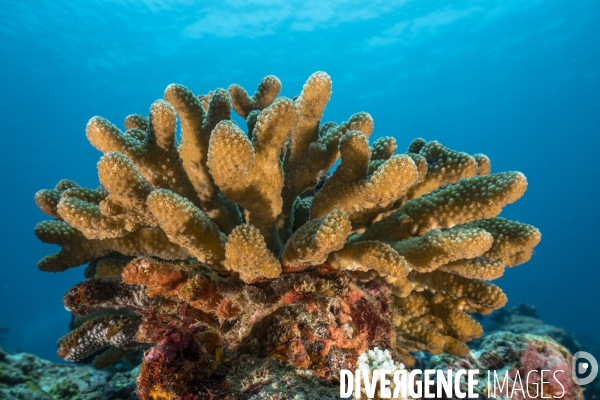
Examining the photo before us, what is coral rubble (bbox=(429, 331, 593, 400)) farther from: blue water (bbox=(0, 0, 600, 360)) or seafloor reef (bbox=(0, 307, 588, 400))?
blue water (bbox=(0, 0, 600, 360))

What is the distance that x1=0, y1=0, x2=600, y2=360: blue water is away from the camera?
40062mm

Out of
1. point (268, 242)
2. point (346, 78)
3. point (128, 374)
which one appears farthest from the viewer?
point (346, 78)

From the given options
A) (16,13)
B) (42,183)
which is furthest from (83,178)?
(16,13)

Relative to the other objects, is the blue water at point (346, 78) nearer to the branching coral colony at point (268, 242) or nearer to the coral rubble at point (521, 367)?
the coral rubble at point (521, 367)

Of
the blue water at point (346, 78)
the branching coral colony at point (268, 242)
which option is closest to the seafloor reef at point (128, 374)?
the branching coral colony at point (268, 242)

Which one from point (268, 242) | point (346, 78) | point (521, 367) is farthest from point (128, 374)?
point (346, 78)

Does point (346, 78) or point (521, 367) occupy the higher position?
point (346, 78)

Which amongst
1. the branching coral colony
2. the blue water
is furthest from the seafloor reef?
the blue water

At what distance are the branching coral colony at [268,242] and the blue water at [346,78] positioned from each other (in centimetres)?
3088

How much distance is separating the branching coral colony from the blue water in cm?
3088

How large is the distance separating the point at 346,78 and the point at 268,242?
193 feet

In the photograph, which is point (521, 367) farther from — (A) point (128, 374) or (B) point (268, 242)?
(A) point (128, 374)

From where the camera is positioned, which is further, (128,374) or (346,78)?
(346,78)

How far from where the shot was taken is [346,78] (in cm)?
5712
